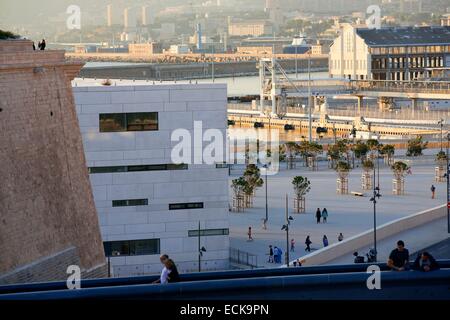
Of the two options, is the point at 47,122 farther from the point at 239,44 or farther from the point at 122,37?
the point at 122,37

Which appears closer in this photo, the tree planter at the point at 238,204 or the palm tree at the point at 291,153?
the tree planter at the point at 238,204

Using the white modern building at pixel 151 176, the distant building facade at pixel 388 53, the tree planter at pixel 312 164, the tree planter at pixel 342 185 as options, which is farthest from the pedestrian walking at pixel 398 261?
the distant building facade at pixel 388 53

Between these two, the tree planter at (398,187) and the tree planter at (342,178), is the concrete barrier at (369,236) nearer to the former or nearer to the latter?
the tree planter at (398,187)

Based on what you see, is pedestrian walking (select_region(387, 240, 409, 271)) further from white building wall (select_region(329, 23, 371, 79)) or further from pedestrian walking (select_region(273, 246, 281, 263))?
white building wall (select_region(329, 23, 371, 79))

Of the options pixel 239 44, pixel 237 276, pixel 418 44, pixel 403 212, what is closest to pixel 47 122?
pixel 237 276

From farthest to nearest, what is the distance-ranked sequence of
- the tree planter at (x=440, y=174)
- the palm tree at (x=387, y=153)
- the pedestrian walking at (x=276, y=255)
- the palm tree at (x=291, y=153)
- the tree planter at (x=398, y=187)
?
the palm tree at (x=291, y=153), the palm tree at (x=387, y=153), the tree planter at (x=440, y=174), the tree planter at (x=398, y=187), the pedestrian walking at (x=276, y=255)

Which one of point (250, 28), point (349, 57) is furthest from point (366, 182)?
point (250, 28)

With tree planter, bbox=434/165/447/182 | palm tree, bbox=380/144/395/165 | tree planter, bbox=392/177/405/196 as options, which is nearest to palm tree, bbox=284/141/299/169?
palm tree, bbox=380/144/395/165
